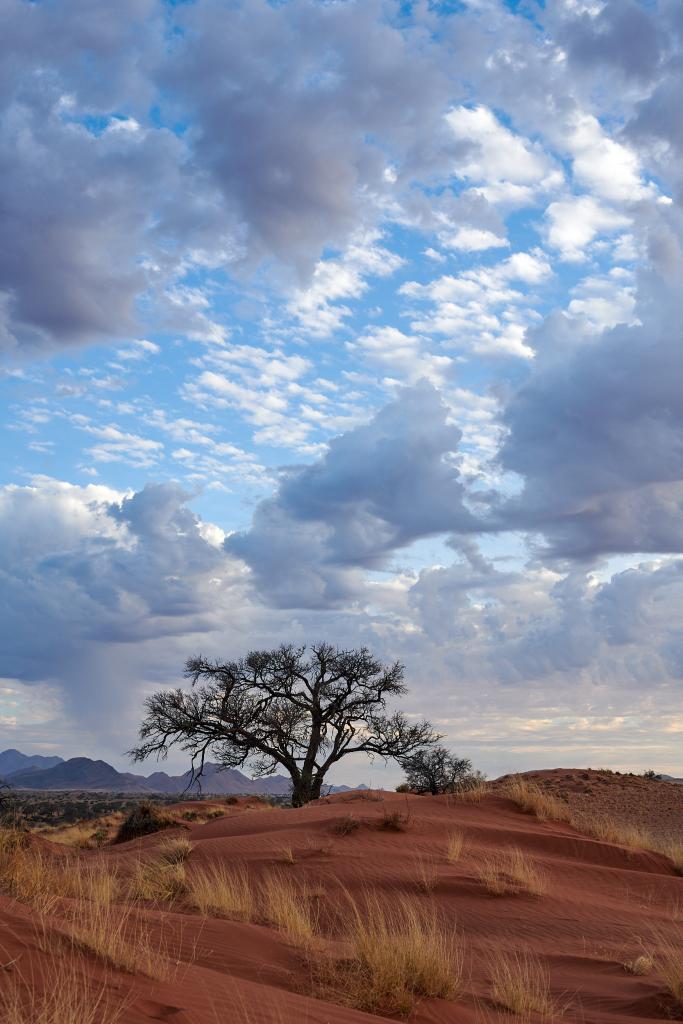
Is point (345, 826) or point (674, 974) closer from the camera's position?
point (674, 974)

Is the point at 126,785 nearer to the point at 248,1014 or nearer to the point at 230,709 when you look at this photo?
the point at 230,709

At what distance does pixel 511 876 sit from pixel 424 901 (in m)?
2.29

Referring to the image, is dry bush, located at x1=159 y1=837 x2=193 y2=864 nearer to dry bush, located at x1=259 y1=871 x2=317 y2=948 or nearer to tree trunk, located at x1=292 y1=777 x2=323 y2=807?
dry bush, located at x1=259 y1=871 x2=317 y2=948

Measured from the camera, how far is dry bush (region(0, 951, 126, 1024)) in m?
5.04

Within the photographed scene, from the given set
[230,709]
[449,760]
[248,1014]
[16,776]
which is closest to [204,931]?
[248,1014]

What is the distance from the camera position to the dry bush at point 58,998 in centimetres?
504

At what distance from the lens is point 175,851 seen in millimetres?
18031

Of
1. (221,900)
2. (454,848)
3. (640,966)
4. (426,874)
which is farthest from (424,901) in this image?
(640,966)

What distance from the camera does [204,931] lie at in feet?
31.3

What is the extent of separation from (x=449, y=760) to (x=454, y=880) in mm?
26866

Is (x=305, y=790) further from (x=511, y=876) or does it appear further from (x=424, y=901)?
(x=424, y=901)

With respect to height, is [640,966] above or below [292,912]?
below

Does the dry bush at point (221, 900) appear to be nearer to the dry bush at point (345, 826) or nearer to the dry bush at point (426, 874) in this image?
the dry bush at point (426, 874)

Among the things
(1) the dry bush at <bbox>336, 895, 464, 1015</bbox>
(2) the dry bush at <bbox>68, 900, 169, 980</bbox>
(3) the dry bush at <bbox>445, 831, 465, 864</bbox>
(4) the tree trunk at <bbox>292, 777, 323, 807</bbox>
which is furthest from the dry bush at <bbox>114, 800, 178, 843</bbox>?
(2) the dry bush at <bbox>68, 900, 169, 980</bbox>
